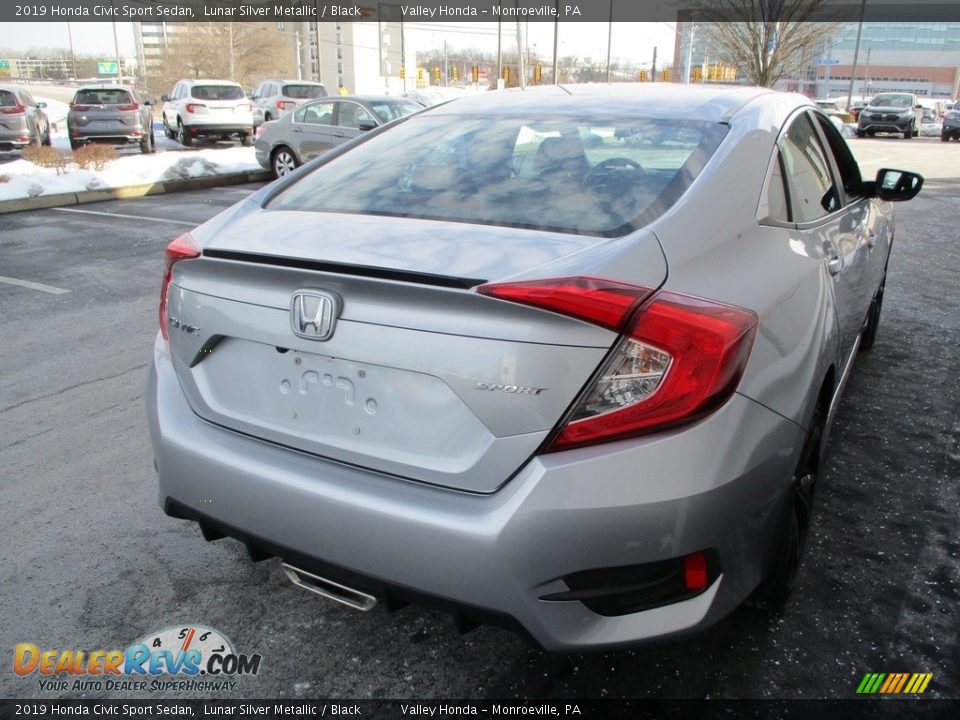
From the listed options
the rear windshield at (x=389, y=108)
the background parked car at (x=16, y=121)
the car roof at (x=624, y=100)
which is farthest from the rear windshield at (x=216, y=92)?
the car roof at (x=624, y=100)

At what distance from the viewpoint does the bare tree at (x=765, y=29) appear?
107 ft

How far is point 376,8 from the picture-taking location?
9181cm

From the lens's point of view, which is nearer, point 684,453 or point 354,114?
point 684,453

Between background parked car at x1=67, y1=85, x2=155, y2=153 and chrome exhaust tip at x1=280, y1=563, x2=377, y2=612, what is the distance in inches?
738

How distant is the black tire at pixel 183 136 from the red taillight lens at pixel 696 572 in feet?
68.5

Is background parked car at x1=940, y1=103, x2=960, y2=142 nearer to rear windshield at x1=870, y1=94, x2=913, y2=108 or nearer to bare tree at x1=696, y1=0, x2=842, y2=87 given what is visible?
rear windshield at x1=870, y1=94, x2=913, y2=108

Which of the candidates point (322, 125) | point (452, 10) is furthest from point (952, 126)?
point (452, 10)

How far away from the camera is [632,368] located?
5.50 ft

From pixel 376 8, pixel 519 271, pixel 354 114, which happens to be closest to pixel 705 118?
pixel 519 271

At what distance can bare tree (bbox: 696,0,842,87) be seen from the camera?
3253cm

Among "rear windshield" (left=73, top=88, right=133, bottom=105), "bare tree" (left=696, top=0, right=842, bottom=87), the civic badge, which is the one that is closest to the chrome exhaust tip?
the civic badge

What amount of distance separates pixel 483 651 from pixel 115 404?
265cm

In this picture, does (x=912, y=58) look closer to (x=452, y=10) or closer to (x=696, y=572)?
(x=452, y=10)

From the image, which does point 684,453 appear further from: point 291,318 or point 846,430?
point 846,430
